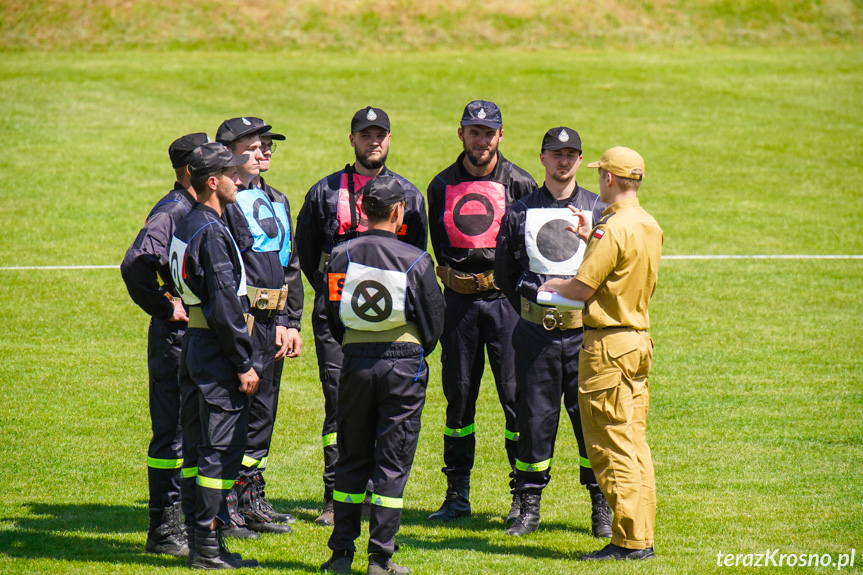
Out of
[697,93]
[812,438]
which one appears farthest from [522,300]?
[697,93]

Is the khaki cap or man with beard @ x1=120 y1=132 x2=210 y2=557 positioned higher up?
the khaki cap

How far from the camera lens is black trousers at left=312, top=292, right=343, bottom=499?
765 centimetres

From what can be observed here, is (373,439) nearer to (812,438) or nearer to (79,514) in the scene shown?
(79,514)

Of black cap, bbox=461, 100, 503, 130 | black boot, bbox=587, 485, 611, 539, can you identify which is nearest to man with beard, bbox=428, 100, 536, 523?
black cap, bbox=461, 100, 503, 130

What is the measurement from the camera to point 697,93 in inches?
1077

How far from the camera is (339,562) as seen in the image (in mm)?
6133

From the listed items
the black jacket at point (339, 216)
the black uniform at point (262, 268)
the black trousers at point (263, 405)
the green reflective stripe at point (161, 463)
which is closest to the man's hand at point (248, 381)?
the black uniform at point (262, 268)

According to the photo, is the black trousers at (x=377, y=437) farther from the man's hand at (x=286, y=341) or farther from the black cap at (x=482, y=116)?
the black cap at (x=482, y=116)

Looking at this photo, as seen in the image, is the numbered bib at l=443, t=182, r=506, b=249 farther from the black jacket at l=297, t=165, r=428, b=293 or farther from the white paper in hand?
the white paper in hand

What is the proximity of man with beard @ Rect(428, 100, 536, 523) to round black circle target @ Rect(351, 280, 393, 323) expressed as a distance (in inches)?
71.1

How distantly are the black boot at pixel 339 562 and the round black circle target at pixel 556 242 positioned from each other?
104 inches

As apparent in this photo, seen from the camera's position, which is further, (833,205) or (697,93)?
(697,93)

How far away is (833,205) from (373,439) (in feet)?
52.1

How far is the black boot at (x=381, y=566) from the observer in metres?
5.98
